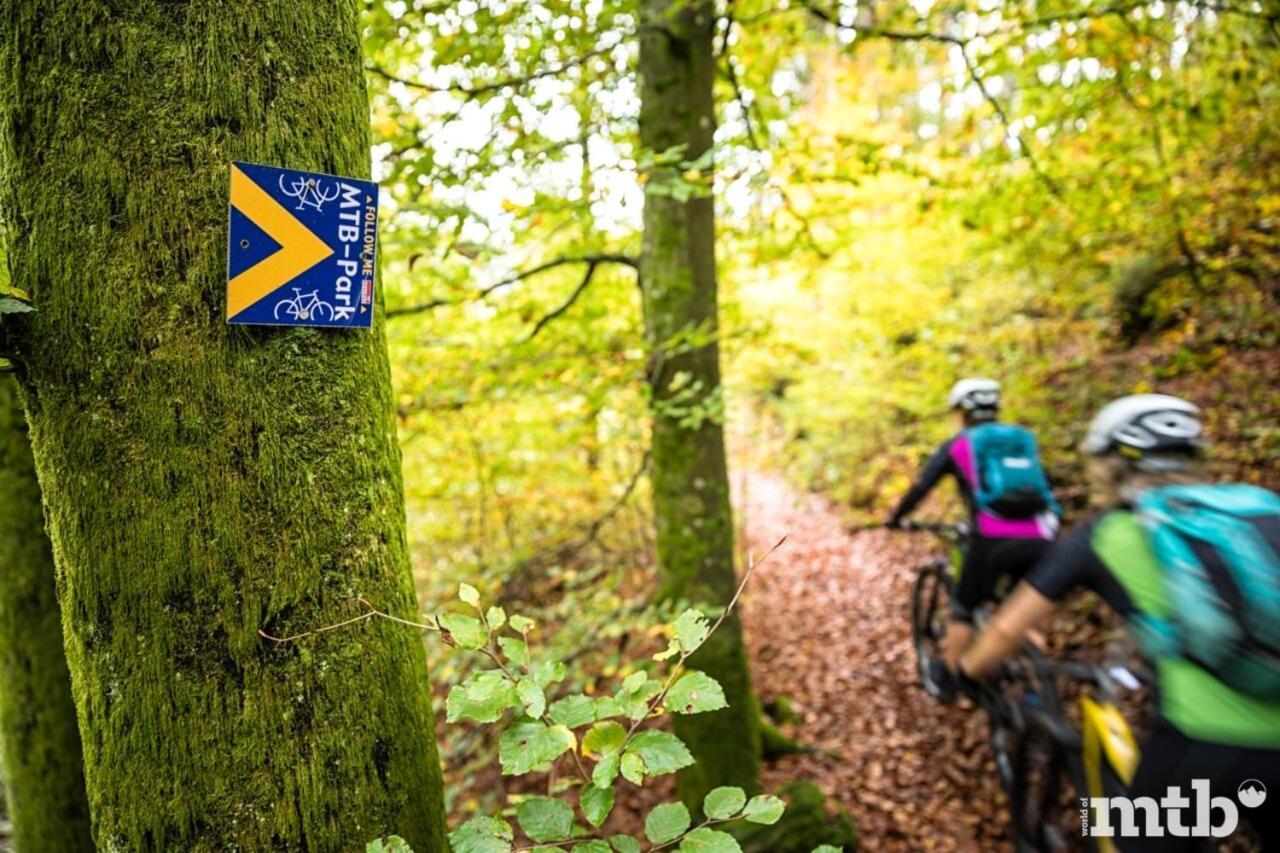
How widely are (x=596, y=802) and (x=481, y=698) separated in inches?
12.7

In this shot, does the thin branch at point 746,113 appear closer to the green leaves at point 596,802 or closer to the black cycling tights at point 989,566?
the black cycling tights at point 989,566

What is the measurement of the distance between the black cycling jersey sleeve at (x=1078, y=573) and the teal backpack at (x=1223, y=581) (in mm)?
212

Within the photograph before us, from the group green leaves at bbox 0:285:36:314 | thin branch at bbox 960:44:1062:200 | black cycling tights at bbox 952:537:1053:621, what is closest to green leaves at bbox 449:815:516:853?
green leaves at bbox 0:285:36:314

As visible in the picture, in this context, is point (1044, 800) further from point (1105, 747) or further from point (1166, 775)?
point (1166, 775)

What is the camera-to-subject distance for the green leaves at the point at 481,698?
1.25 meters

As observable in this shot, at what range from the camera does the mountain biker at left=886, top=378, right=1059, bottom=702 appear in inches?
172

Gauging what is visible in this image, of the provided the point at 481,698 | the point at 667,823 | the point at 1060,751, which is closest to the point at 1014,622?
the point at 1060,751

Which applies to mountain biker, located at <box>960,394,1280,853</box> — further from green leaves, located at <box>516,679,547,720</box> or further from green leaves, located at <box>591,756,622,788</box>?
green leaves, located at <box>516,679,547,720</box>

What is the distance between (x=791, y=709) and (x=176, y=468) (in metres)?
5.68

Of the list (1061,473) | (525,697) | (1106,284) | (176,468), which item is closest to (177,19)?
(176,468)

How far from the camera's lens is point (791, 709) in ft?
19.0

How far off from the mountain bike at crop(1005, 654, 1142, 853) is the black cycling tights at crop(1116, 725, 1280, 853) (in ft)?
1.17

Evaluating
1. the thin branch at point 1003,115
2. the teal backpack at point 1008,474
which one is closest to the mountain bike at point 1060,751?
the teal backpack at point 1008,474

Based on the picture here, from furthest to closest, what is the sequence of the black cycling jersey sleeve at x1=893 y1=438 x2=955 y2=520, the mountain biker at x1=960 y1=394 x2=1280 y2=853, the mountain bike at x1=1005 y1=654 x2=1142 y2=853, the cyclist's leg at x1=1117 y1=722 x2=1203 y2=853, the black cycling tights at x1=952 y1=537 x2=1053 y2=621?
the black cycling jersey sleeve at x1=893 y1=438 x2=955 y2=520 < the black cycling tights at x1=952 y1=537 x2=1053 y2=621 < the mountain bike at x1=1005 y1=654 x2=1142 y2=853 < the cyclist's leg at x1=1117 y1=722 x2=1203 y2=853 < the mountain biker at x1=960 y1=394 x2=1280 y2=853
